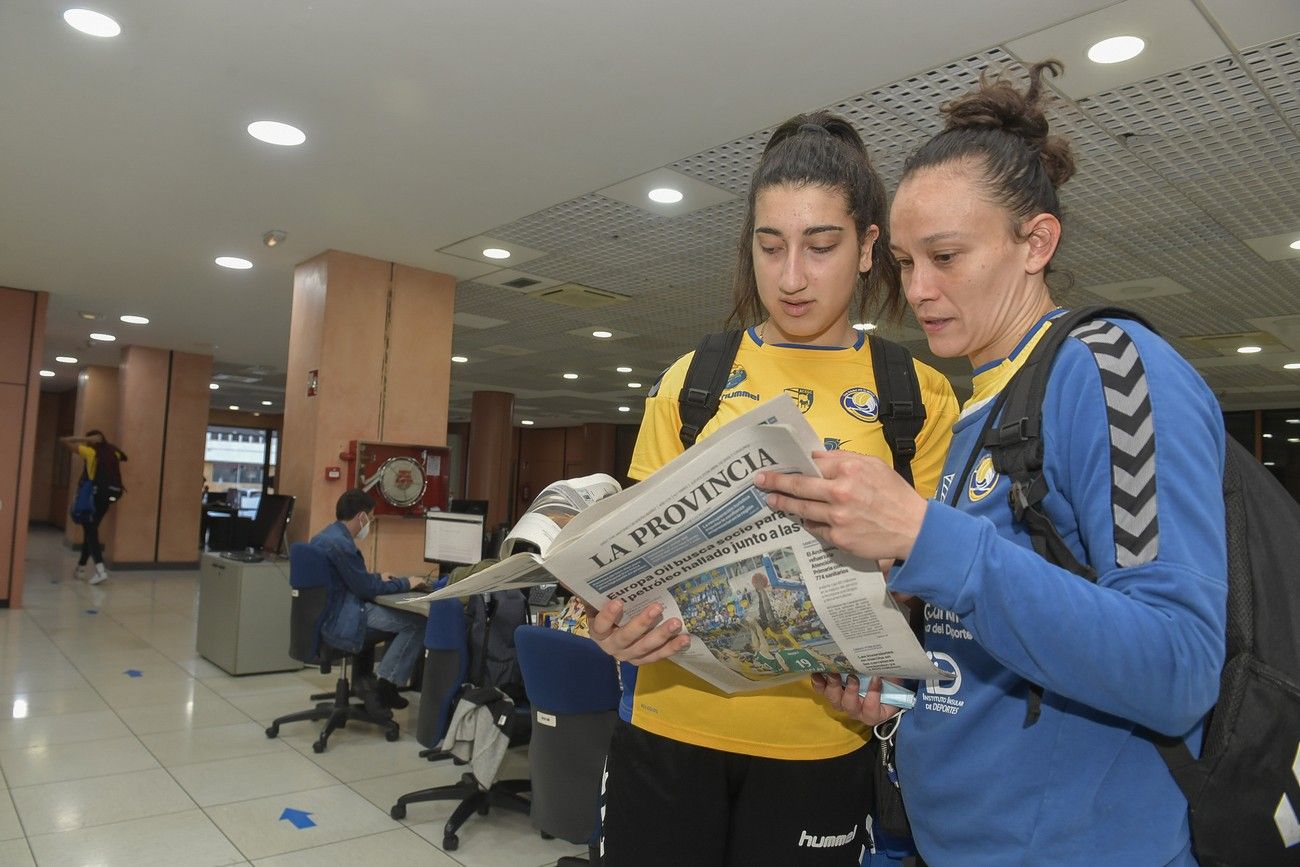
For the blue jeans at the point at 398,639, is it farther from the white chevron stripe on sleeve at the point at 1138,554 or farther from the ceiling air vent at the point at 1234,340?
the ceiling air vent at the point at 1234,340

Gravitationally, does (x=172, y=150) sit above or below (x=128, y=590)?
above

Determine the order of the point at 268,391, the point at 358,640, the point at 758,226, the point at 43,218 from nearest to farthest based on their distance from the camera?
the point at 758,226
the point at 358,640
the point at 43,218
the point at 268,391

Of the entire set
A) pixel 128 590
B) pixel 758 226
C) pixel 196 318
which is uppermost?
pixel 196 318

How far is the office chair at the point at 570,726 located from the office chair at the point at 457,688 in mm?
744

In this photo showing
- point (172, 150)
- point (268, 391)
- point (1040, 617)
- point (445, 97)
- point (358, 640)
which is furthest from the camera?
point (268, 391)

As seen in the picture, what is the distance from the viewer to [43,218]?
233 inches

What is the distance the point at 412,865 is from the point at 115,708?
2.97 m

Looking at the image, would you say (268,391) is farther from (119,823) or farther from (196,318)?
(119,823)

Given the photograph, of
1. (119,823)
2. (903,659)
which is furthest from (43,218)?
(903,659)

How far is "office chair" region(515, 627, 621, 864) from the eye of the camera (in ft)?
9.22

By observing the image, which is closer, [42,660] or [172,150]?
[172,150]

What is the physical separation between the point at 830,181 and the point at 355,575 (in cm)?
417

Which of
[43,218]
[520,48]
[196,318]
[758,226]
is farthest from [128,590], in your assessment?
[758,226]

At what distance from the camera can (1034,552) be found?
0.77 meters
